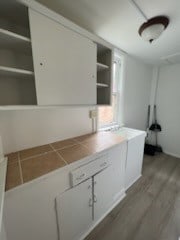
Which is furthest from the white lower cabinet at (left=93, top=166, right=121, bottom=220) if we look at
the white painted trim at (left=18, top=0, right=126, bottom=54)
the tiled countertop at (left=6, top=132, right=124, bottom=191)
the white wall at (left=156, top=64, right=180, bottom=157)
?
the white wall at (left=156, top=64, right=180, bottom=157)

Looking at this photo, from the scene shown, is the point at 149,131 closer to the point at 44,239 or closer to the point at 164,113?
the point at 164,113

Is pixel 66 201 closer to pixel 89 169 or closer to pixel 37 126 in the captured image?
pixel 89 169

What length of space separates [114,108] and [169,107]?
1626mm

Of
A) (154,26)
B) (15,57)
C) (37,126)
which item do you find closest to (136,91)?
(154,26)

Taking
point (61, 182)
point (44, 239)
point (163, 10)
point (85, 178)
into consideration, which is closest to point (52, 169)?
point (61, 182)

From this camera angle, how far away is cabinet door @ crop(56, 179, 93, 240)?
1050mm

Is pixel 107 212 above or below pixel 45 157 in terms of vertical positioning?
below

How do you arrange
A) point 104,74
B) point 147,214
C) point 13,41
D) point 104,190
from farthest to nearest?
point 104,74 → point 147,214 → point 104,190 → point 13,41

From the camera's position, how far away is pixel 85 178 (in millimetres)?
1167

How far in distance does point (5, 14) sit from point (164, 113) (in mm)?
3513

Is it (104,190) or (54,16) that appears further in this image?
(104,190)

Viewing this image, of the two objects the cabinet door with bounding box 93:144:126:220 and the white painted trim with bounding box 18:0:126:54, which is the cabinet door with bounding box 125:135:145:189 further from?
the white painted trim with bounding box 18:0:126:54

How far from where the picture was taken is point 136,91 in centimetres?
280

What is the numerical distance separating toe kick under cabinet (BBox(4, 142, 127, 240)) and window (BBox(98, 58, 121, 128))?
0.81m
